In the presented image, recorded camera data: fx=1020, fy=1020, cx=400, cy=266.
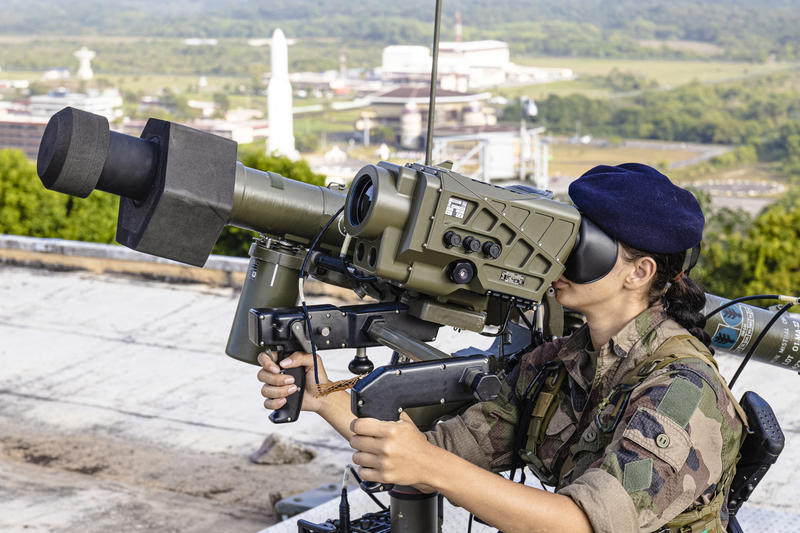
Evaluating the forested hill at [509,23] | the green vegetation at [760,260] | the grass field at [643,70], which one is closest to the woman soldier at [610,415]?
the green vegetation at [760,260]

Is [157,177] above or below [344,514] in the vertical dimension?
above

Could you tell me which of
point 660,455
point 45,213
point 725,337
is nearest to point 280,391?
point 660,455

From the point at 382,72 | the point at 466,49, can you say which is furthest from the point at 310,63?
the point at 466,49

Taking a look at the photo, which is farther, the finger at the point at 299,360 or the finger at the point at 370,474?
the finger at the point at 299,360

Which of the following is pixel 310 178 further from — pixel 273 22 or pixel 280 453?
pixel 273 22

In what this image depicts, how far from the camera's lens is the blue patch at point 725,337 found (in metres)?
2.48

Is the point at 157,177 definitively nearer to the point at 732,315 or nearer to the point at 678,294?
the point at 678,294

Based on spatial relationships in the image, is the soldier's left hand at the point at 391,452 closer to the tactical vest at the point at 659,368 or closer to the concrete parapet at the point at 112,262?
the tactical vest at the point at 659,368

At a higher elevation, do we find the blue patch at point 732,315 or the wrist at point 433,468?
the blue patch at point 732,315

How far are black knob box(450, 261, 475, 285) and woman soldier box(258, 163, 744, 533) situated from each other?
23 centimetres

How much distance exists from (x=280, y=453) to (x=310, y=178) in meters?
5.01

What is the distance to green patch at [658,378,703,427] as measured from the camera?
5.99 feet

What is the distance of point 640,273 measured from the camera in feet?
6.63

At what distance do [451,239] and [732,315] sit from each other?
0.97 meters
